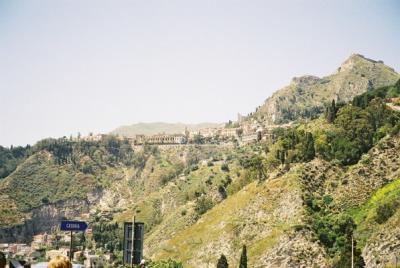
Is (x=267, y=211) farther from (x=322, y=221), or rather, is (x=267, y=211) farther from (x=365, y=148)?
(x=365, y=148)

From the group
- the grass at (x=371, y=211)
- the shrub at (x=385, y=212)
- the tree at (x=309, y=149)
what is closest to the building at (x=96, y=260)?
the tree at (x=309, y=149)

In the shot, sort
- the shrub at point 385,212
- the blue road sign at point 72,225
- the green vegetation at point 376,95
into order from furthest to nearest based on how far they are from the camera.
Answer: the green vegetation at point 376,95, the shrub at point 385,212, the blue road sign at point 72,225

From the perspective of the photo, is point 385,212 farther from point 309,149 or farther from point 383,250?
A: point 309,149

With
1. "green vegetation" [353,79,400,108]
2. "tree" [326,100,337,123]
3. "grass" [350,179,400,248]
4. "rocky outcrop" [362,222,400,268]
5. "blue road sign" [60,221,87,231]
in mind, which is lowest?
"rocky outcrop" [362,222,400,268]

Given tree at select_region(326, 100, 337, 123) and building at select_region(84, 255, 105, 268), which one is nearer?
tree at select_region(326, 100, 337, 123)

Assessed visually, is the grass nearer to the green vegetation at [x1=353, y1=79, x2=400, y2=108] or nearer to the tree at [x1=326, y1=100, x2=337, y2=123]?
the tree at [x1=326, y1=100, x2=337, y2=123]

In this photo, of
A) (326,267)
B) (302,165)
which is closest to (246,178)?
(302,165)

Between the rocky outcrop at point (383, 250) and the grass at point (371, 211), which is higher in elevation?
the grass at point (371, 211)

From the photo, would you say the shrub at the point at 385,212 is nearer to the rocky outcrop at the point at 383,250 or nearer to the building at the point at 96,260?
the rocky outcrop at the point at 383,250

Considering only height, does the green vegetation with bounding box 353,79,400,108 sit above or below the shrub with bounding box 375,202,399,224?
above

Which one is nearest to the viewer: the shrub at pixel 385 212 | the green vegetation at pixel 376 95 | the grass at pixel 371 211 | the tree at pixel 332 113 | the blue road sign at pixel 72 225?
the blue road sign at pixel 72 225

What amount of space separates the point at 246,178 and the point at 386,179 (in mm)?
44908

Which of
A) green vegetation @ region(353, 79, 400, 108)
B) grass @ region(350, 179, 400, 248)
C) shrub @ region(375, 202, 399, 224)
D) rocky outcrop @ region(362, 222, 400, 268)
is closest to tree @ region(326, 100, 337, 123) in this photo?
green vegetation @ region(353, 79, 400, 108)

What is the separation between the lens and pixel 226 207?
138000mm
